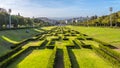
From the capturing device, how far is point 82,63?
20422 mm

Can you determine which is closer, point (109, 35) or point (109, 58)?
point (109, 58)

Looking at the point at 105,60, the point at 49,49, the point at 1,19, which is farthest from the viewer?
the point at 1,19

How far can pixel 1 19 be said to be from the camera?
7669cm

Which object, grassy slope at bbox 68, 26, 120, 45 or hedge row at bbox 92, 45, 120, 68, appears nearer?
hedge row at bbox 92, 45, 120, 68

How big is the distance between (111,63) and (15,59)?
8.81m

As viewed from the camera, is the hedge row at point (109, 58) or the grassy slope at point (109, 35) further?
the grassy slope at point (109, 35)

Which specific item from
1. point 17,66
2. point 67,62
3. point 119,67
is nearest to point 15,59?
point 17,66

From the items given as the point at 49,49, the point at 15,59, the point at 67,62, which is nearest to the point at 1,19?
the point at 49,49

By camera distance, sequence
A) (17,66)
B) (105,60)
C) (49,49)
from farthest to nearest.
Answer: (49,49), (105,60), (17,66)

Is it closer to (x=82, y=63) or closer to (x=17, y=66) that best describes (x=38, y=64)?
(x=17, y=66)

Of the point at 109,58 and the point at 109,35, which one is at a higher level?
the point at 109,35

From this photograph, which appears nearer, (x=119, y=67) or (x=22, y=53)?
(x=119, y=67)

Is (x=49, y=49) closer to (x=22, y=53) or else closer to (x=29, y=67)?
(x=22, y=53)

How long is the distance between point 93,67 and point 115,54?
4100 mm
